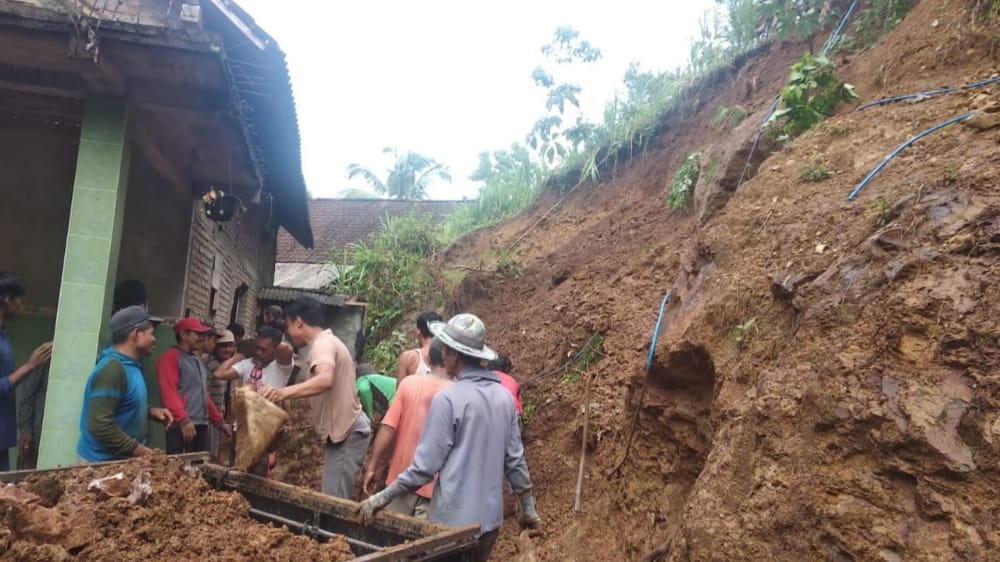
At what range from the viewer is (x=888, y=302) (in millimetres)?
2375

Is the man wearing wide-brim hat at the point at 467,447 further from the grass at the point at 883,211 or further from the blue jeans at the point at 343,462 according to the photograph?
the grass at the point at 883,211

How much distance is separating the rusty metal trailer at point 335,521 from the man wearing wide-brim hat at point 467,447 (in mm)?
221

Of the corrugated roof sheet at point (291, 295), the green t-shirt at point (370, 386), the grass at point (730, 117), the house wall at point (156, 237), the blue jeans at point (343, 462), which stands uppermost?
the grass at point (730, 117)

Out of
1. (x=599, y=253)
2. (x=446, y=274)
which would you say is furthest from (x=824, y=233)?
(x=446, y=274)

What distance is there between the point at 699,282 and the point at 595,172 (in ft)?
23.6

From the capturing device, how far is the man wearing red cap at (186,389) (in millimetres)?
4422

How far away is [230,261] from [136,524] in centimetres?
698

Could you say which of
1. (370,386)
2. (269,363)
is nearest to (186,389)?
(269,363)

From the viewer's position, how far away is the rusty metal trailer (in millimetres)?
2314

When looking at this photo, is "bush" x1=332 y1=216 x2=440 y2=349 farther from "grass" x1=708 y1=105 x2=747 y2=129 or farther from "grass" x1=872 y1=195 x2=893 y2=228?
"grass" x1=872 y1=195 x2=893 y2=228

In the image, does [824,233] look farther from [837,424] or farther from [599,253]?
[599,253]

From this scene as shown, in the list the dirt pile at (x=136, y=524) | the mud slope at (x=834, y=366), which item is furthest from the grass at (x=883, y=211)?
the dirt pile at (x=136, y=524)

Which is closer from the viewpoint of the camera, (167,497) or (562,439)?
(167,497)

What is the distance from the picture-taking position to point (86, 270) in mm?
4277
